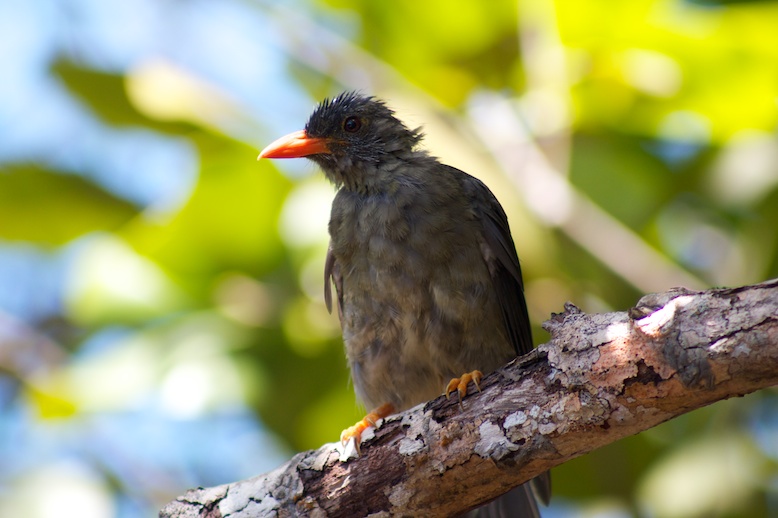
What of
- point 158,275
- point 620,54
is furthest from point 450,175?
point 158,275

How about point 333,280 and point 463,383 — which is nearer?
point 463,383

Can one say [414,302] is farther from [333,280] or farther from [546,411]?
[546,411]

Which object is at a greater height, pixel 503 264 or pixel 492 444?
pixel 503 264

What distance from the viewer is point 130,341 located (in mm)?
5230

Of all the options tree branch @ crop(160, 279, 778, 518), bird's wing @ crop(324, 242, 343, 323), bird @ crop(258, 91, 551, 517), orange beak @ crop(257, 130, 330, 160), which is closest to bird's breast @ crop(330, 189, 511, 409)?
bird @ crop(258, 91, 551, 517)

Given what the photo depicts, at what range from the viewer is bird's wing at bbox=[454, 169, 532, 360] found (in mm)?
4102

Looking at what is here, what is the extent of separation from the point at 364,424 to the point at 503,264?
100 cm

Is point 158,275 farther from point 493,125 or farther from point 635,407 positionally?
point 635,407

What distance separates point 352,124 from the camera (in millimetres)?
4762

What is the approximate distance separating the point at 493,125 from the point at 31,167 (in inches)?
115

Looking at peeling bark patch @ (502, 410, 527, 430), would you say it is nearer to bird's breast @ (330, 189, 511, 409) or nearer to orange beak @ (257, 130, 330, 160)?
bird's breast @ (330, 189, 511, 409)

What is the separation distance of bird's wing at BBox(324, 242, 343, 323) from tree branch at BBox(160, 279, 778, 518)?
1.31 meters

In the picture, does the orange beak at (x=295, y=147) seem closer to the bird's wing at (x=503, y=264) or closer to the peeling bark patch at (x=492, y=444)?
the bird's wing at (x=503, y=264)

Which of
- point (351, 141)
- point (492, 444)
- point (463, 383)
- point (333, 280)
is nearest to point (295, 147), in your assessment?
point (351, 141)
